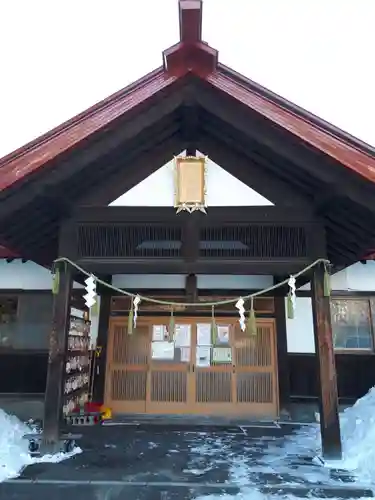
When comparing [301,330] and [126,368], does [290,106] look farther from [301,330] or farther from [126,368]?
[126,368]

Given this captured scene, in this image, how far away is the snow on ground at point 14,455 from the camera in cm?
420

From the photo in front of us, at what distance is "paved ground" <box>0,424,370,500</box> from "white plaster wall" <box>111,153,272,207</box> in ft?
10.5

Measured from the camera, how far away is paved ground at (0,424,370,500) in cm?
379

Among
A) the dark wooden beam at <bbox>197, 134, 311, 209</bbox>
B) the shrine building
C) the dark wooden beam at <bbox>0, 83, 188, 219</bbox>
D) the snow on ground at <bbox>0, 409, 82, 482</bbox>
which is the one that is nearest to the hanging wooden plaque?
the shrine building

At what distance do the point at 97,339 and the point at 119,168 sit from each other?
439cm

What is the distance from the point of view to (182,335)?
8.38 m

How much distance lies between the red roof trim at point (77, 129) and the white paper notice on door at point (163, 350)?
5.12 m

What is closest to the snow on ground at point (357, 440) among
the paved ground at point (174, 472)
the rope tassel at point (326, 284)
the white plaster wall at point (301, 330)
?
the paved ground at point (174, 472)

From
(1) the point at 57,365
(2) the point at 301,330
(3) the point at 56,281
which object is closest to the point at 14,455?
(1) the point at 57,365

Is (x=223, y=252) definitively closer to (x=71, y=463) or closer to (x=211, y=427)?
(x=71, y=463)

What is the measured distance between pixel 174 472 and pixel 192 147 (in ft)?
13.5

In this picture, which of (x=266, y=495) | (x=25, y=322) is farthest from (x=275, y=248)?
(x=25, y=322)

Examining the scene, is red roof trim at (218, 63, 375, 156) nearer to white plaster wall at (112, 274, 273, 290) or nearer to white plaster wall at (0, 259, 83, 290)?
white plaster wall at (112, 274, 273, 290)

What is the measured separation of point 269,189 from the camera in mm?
5242
